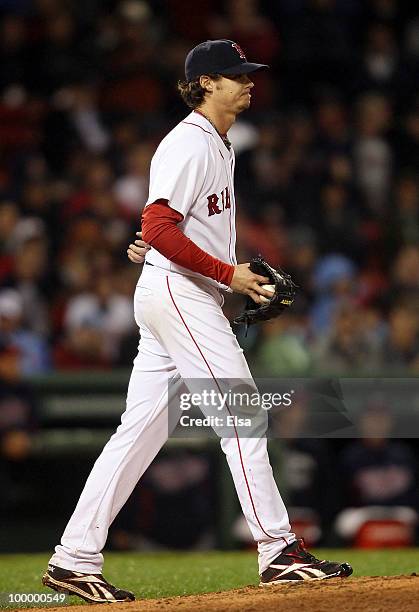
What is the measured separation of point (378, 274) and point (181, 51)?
2757mm

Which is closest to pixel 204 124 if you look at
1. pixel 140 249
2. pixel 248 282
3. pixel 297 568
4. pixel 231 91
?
pixel 231 91

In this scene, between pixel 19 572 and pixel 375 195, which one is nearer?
pixel 19 572

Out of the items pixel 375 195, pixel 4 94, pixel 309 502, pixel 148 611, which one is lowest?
pixel 309 502

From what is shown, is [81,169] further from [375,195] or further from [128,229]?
[375,195]

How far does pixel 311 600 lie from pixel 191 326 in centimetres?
103

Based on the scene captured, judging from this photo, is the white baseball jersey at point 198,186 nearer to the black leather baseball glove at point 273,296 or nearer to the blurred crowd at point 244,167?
the black leather baseball glove at point 273,296

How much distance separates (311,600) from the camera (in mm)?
3797

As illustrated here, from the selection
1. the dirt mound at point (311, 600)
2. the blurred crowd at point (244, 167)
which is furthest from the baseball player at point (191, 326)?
Result: the blurred crowd at point (244, 167)

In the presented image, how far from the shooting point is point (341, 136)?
10664 mm

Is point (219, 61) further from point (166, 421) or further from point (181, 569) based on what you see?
point (181, 569)

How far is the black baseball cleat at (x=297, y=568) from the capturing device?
13.6 feet

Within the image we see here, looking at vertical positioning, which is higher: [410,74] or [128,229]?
[410,74]

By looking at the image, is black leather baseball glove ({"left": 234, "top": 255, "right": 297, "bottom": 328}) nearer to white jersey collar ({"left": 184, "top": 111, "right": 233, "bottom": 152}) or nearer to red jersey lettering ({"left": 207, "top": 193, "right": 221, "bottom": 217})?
red jersey lettering ({"left": 207, "top": 193, "right": 221, "bottom": 217})

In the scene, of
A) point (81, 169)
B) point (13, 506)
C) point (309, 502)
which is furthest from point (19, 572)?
point (81, 169)
